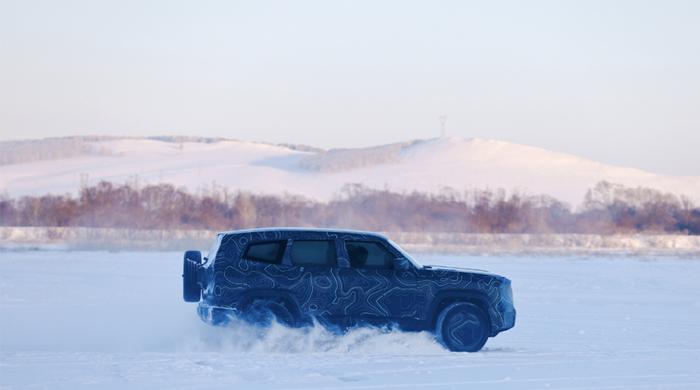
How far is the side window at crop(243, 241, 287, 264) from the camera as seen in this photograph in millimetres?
13312

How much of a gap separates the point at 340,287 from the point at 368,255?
2.04ft

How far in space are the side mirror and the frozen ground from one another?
87cm

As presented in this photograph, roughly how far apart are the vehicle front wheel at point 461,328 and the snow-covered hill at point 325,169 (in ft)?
227

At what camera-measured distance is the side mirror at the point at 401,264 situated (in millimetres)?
13553

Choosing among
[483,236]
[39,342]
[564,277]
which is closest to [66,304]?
[39,342]

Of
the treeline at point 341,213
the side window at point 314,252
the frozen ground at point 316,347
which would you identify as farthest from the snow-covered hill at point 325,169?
the side window at point 314,252

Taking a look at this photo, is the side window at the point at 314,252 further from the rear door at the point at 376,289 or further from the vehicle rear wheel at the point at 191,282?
the vehicle rear wheel at the point at 191,282

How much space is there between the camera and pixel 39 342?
1441cm

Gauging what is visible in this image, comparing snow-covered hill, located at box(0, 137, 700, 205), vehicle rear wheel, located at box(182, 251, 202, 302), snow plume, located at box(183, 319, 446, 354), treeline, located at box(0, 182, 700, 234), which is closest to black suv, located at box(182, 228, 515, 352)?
vehicle rear wheel, located at box(182, 251, 202, 302)

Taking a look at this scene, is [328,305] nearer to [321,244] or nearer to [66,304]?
[321,244]

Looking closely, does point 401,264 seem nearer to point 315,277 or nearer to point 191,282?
point 315,277

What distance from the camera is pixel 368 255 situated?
13.6 meters

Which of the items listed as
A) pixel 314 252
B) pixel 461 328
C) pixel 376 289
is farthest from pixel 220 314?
pixel 461 328

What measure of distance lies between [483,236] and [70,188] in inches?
1892
